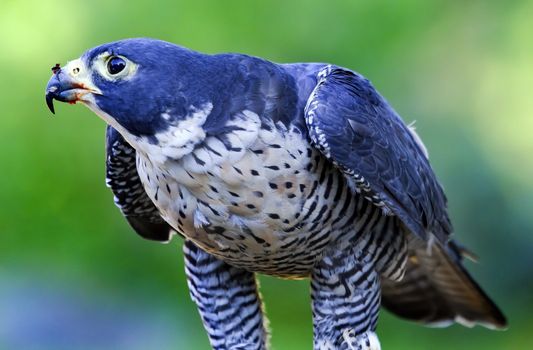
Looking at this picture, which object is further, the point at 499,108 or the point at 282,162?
the point at 499,108

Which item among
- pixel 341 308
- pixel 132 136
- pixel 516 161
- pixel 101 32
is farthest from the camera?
pixel 101 32

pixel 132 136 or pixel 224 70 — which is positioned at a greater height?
pixel 224 70

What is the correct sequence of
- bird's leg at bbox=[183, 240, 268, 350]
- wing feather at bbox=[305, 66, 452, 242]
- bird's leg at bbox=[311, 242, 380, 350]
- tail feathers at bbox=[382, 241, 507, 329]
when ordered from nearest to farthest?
wing feather at bbox=[305, 66, 452, 242], bird's leg at bbox=[311, 242, 380, 350], bird's leg at bbox=[183, 240, 268, 350], tail feathers at bbox=[382, 241, 507, 329]

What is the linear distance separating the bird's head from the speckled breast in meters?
0.14

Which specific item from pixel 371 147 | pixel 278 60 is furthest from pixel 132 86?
pixel 278 60

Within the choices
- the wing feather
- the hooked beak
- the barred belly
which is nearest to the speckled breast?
the barred belly

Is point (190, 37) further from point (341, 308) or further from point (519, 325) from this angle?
point (341, 308)

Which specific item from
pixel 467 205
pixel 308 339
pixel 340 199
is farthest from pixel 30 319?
pixel 340 199

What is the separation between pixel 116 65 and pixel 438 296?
2.09 m

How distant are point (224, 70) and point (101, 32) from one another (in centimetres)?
412

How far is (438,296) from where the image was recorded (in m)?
4.28

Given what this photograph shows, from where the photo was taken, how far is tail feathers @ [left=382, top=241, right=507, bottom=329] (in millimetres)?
4176

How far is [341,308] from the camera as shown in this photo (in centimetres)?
353

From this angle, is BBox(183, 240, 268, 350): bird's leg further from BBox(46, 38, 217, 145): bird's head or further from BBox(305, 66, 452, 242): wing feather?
BBox(46, 38, 217, 145): bird's head
